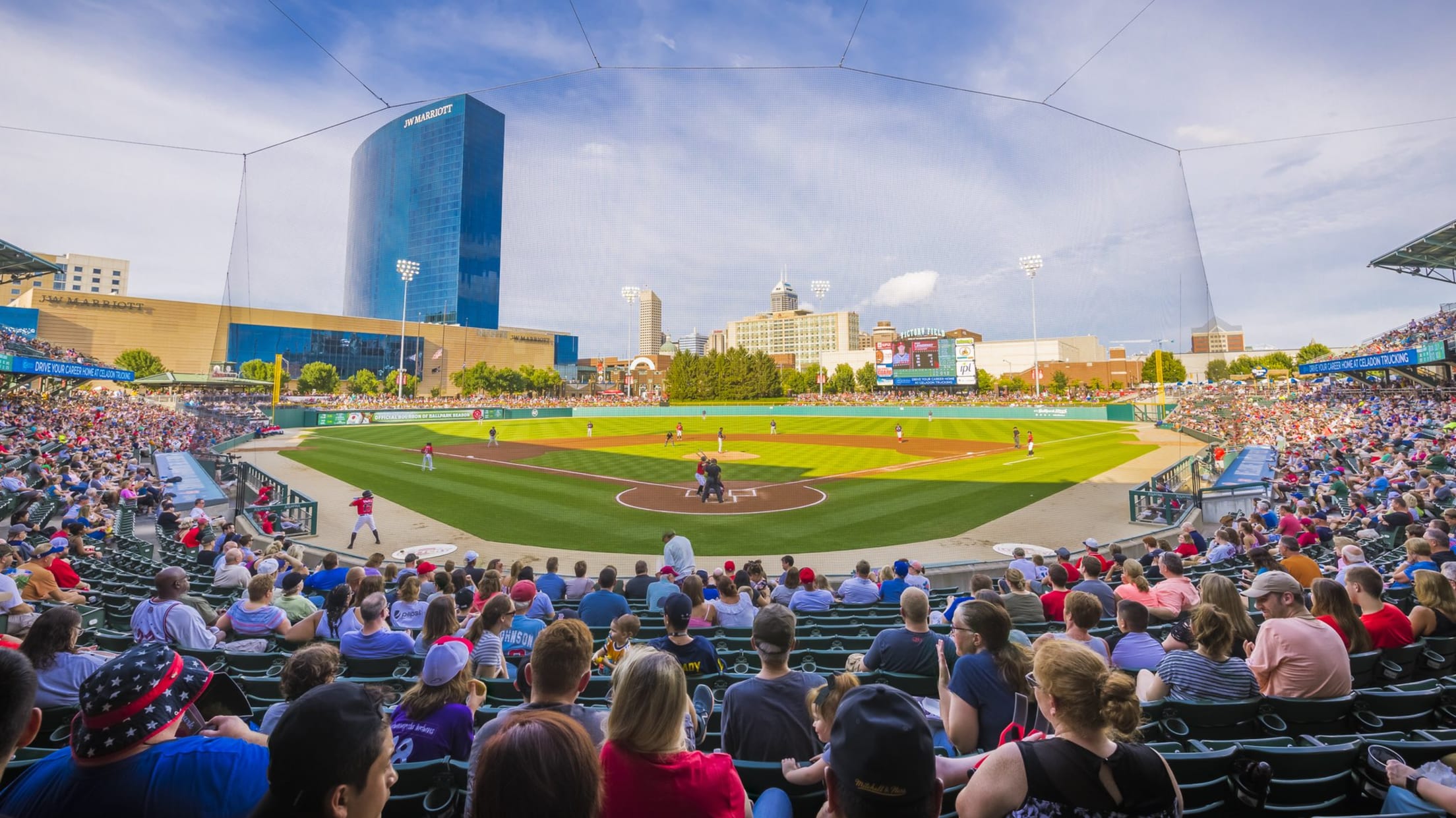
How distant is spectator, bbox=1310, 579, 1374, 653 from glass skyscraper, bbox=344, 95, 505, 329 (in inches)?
835

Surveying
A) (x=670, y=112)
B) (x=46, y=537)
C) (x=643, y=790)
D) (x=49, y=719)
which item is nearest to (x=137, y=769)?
(x=643, y=790)

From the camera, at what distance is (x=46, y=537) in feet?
37.3

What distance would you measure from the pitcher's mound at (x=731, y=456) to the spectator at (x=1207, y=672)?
30.3 metres

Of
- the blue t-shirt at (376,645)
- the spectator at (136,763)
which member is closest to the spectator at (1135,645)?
the spectator at (136,763)

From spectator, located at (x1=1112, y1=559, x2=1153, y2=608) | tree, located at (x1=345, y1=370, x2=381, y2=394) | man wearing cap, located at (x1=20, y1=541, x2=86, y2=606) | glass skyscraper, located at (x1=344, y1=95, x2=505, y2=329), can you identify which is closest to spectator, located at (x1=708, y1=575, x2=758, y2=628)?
spectator, located at (x1=1112, y1=559, x2=1153, y2=608)

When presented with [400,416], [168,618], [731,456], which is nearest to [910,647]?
[168,618]

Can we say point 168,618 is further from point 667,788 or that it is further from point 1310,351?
point 1310,351

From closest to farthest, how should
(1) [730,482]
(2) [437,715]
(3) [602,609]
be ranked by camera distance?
(2) [437,715] → (3) [602,609] → (1) [730,482]

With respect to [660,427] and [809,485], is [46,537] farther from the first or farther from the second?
[660,427]

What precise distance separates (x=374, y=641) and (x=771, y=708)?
419 centimetres

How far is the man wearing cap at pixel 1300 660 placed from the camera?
3.96m

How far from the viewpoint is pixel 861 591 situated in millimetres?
9195

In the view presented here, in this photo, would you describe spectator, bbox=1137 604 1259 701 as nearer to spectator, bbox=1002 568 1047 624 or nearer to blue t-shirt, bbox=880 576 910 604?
spectator, bbox=1002 568 1047 624

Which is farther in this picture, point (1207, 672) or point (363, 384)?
point (363, 384)
